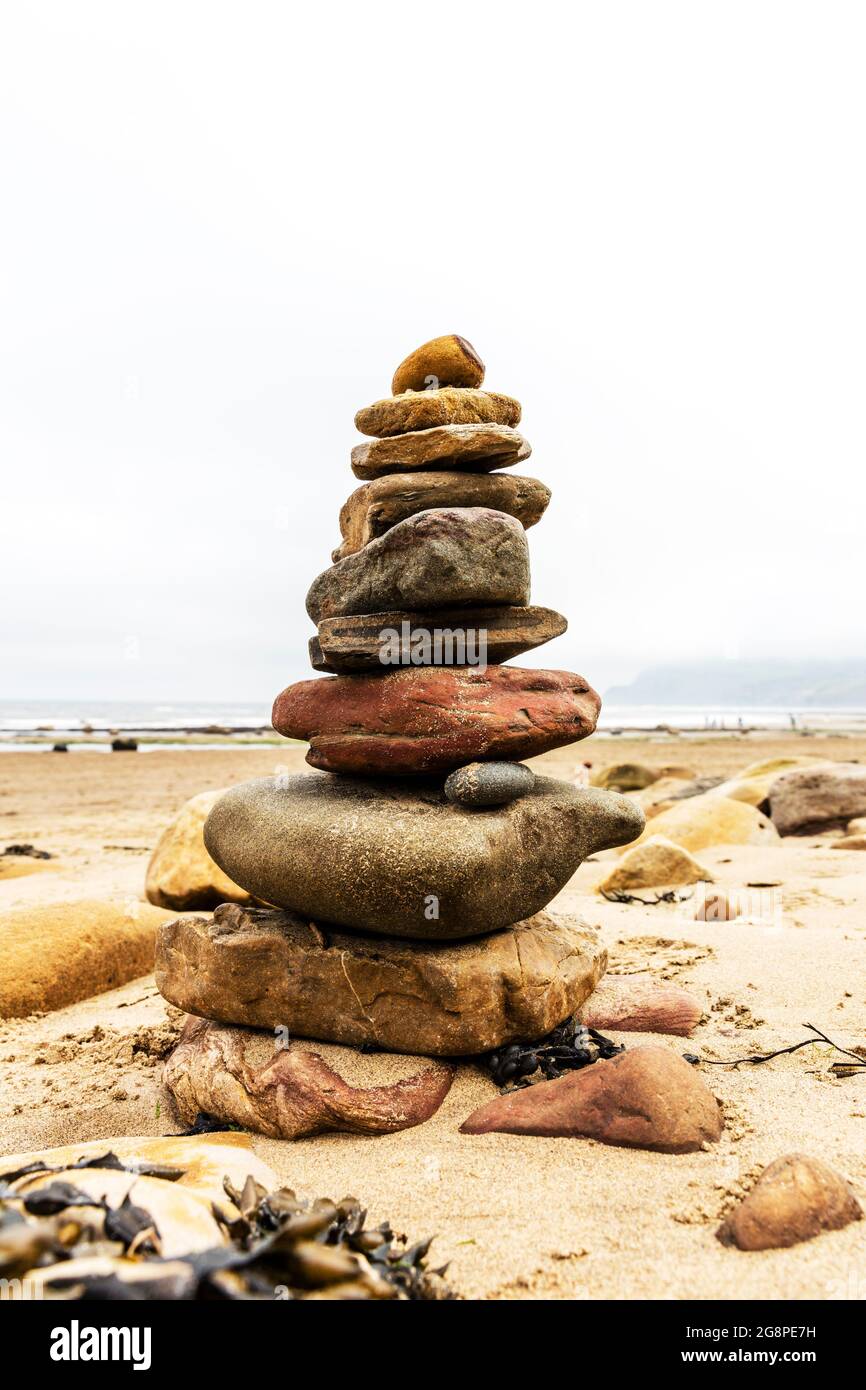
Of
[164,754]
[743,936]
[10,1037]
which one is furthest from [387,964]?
[164,754]

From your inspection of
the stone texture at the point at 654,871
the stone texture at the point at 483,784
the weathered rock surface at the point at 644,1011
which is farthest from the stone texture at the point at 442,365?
the stone texture at the point at 654,871

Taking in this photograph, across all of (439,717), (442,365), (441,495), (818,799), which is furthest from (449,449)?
(818,799)

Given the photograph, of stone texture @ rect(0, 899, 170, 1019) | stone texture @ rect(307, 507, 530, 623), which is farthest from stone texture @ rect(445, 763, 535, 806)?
stone texture @ rect(0, 899, 170, 1019)

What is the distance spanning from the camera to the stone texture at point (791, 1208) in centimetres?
250

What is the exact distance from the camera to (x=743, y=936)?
6.02 metres

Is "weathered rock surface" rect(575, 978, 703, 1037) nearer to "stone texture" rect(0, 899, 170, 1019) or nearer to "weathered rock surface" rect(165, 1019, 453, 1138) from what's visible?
"weathered rock surface" rect(165, 1019, 453, 1138)

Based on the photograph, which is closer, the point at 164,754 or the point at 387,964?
the point at 387,964

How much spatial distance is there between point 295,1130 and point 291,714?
2121 mm

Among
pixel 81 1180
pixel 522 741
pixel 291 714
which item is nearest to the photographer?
pixel 81 1180

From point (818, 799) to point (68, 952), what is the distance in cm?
911

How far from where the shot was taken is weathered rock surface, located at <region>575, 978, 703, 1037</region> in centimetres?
444

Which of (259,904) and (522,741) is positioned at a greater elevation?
(522,741)

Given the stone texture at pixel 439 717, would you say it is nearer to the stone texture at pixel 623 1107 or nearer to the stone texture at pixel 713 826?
the stone texture at pixel 623 1107

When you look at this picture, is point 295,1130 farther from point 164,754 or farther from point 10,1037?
point 164,754
